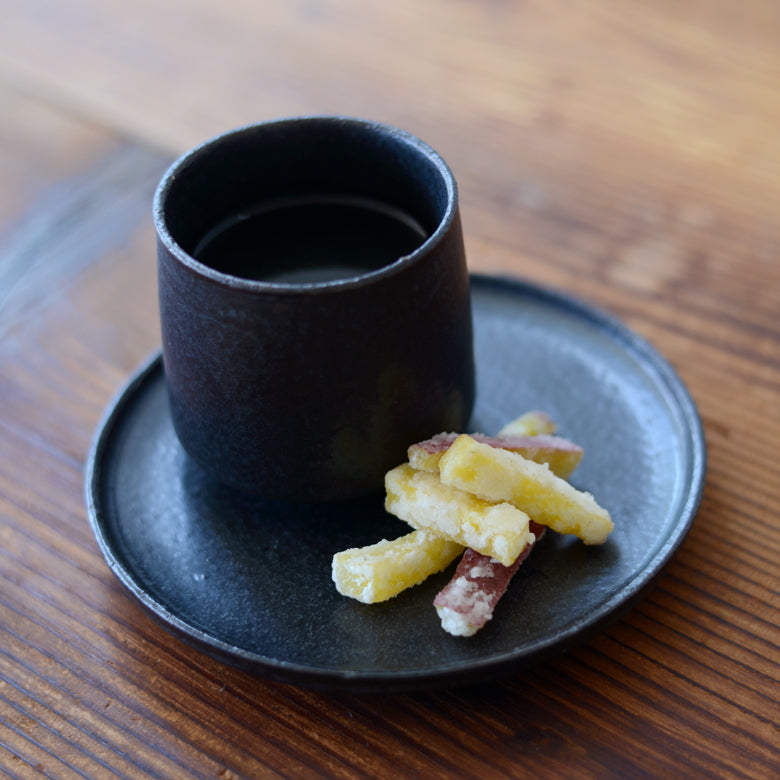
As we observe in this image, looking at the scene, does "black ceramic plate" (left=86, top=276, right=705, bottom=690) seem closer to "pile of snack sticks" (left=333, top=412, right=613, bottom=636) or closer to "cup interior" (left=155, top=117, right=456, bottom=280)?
"pile of snack sticks" (left=333, top=412, right=613, bottom=636)

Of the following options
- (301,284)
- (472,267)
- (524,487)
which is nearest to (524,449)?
(524,487)

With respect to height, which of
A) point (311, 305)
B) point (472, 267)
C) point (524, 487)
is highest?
point (311, 305)

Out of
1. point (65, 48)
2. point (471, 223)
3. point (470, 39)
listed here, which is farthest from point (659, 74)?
point (65, 48)

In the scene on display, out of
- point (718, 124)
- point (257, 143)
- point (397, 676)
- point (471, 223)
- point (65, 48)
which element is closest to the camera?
point (397, 676)

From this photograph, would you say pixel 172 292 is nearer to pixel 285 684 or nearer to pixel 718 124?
pixel 285 684

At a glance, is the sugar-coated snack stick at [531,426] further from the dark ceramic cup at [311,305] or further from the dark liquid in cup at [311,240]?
the dark liquid in cup at [311,240]

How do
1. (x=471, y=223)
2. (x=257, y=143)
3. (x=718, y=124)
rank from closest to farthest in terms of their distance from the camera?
(x=257, y=143) → (x=471, y=223) → (x=718, y=124)

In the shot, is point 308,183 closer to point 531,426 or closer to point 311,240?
point 311,240
